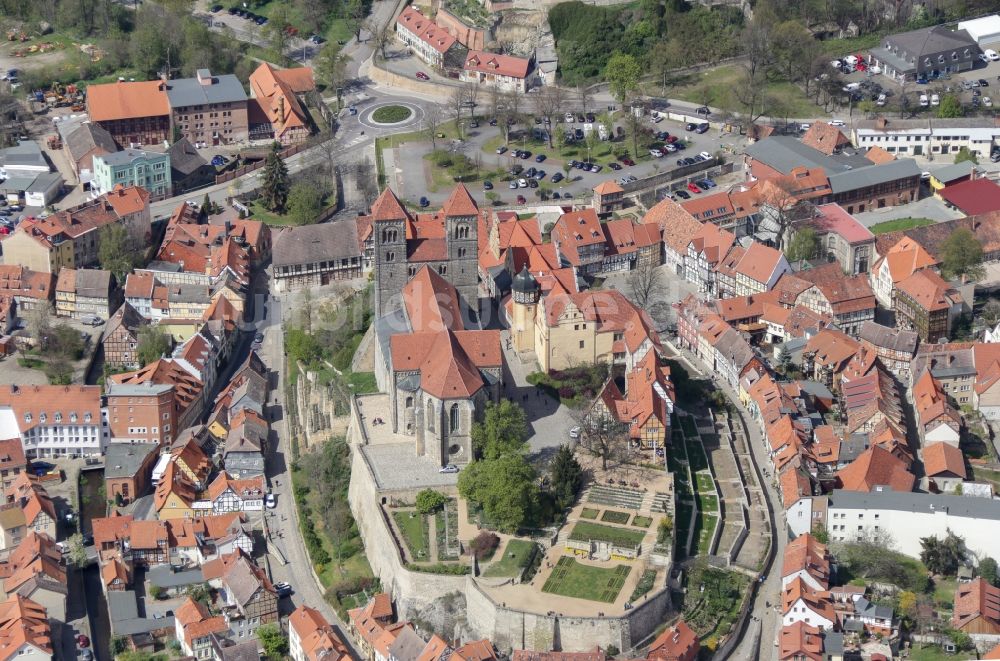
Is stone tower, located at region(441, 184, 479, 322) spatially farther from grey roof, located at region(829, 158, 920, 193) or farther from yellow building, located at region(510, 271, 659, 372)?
→ grey roof, located at region(829, 158, 920, 193)

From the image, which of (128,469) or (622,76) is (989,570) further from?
(622,76)

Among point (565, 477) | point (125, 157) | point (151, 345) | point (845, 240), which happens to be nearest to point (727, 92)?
point (845, 240)

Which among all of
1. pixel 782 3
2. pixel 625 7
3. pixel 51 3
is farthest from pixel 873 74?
pixel 51 3

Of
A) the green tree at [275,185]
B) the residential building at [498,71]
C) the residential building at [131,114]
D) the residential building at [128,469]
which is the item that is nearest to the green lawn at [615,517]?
the residential building at [128,469]

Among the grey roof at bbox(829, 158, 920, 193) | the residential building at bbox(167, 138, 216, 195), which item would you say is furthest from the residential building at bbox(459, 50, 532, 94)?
the grey roof at bbox(829, 158, 920, 193)

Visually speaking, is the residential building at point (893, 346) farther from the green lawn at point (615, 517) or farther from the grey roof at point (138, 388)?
the grey roof at point (138, 388)

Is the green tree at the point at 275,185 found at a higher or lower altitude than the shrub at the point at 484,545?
higher
